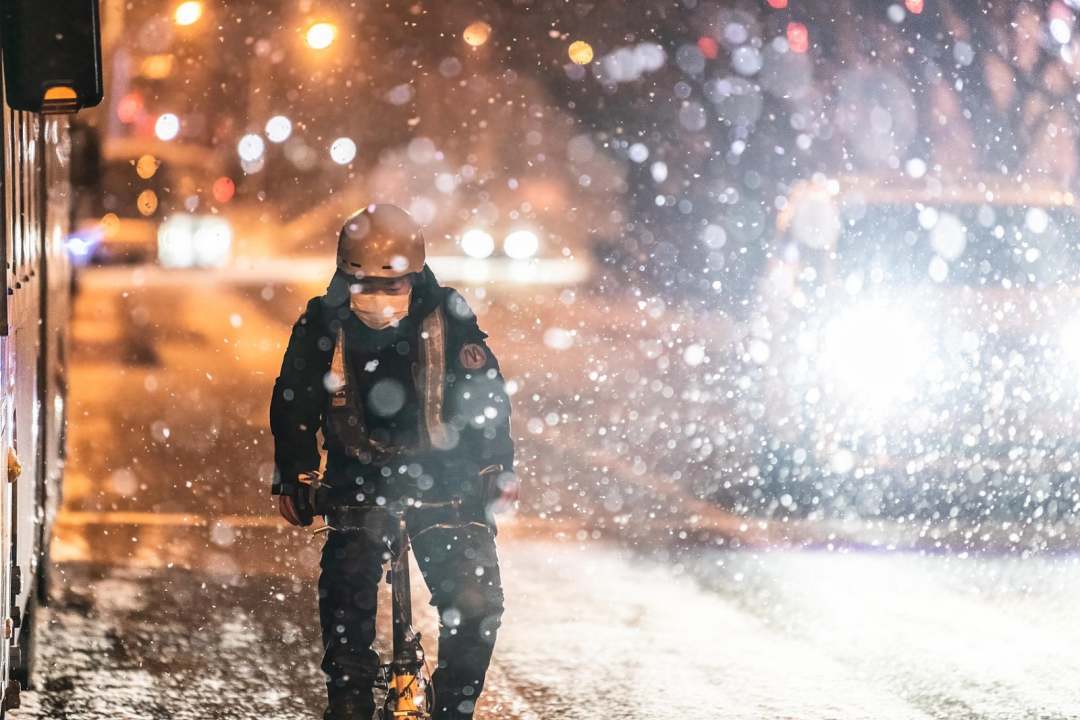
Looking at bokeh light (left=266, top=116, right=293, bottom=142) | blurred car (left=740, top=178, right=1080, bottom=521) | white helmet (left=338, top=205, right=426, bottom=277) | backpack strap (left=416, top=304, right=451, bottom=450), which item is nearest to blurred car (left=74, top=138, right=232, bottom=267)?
bokeh light (left=266, top=116, right=293, bottom=142)

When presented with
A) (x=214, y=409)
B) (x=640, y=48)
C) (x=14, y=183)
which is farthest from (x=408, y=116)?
(x=14, y=183)

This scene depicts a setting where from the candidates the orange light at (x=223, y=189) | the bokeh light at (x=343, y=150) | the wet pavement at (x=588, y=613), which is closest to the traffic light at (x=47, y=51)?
the wet pavement at (x=588, y=613)

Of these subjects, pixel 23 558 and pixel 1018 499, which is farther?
pixel 1018 499

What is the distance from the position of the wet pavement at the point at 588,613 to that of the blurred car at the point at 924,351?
1162mm

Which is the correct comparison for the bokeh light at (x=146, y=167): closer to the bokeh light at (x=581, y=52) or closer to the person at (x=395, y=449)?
the bokeh light at (x=581, y=52)

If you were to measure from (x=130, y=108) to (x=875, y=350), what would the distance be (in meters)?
32.1

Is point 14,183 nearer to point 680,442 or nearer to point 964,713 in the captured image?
point 964,713

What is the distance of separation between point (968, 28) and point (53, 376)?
42.8 ft

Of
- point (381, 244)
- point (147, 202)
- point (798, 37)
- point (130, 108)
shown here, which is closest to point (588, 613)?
point (381, 244)

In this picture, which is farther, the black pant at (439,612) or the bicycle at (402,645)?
the black pant at (439,612)

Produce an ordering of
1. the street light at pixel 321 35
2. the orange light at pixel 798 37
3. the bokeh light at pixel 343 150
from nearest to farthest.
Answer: the orange light at pixel 798 37
the street light at pixel 321 35
the bokeh light at pixel 343 150

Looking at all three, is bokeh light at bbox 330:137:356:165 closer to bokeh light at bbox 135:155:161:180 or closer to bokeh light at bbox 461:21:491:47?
bokeh light at bbox 135:155:161:180

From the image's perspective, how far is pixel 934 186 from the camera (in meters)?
11.9

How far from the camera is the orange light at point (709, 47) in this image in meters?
31.0
